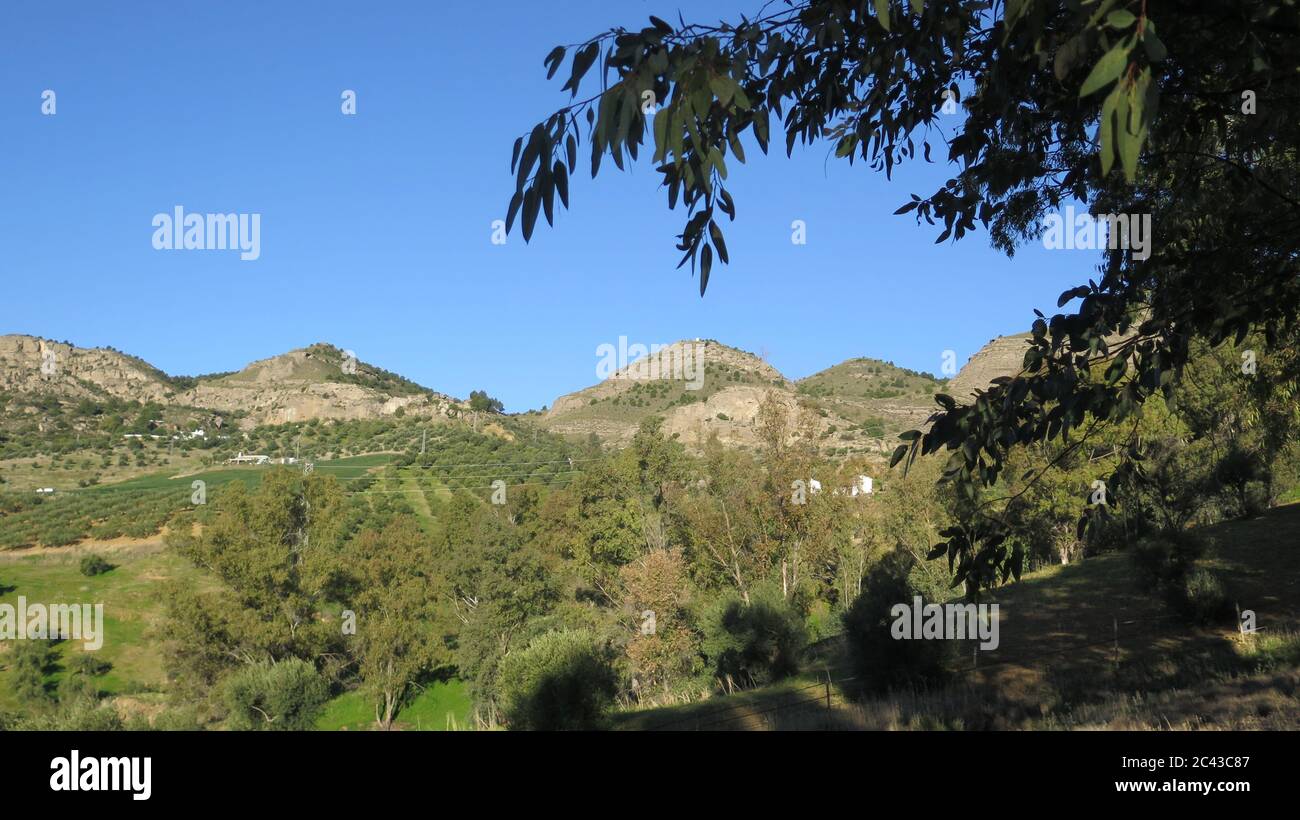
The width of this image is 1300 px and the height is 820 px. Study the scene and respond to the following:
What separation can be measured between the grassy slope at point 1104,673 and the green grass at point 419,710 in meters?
20.9

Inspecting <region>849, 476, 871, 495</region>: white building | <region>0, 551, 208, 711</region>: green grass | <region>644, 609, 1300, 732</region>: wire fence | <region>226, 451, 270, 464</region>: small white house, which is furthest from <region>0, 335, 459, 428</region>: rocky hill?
<region>644, 609, 1300, 732</region>: wire fence

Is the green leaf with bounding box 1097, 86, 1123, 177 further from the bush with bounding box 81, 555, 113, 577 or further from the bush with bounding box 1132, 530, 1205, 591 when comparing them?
the bush with bounding box 81, 555, 113, 577

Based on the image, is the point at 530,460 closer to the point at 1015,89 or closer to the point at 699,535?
the point at 699,535

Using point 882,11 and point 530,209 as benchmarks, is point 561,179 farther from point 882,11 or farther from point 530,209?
point 882,11

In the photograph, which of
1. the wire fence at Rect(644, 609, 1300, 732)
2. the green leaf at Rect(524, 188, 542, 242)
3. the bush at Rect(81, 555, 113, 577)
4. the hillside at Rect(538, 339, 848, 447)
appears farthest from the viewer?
the hillside at Rect(538, 339, 848, 447)

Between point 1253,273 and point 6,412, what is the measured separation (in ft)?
294

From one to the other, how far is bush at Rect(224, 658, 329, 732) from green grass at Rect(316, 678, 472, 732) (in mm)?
4624

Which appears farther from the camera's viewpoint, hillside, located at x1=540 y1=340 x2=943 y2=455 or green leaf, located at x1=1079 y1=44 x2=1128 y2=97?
hillside, located at x1=540 y1=340 x2=943 y2=455

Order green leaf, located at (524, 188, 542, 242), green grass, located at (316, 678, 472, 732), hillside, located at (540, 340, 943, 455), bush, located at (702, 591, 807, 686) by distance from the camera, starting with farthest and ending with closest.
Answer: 1. hillside, located at (540, 340, 943, 455)
2. green grass, located at (316, 678, 472, 732)
3. bush, located at (702, 591, 807, 686)
4. green leaf, located at (524, 188, 542, 242)

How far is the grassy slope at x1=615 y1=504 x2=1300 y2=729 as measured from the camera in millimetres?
7324

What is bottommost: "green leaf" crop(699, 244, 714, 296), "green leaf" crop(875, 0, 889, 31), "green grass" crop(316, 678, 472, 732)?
"green grass" crop(316, 678, 472, 732)

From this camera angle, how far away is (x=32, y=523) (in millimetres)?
54000

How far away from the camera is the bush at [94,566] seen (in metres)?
48.6
